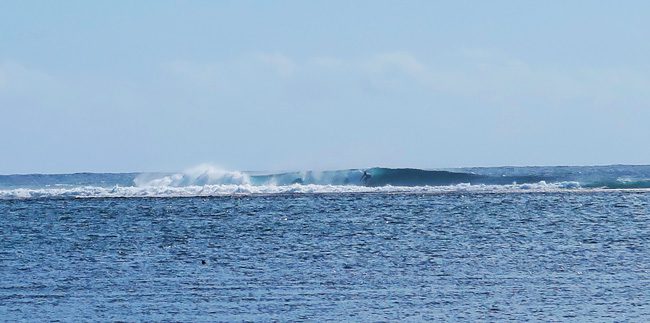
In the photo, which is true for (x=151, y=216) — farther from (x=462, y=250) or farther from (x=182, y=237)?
(x=462, y=250)

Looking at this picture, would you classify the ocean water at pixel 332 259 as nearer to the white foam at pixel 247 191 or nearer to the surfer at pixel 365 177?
the white foam at pixel 247 191

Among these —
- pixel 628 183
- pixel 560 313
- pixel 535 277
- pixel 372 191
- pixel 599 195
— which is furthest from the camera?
pixel 628 183

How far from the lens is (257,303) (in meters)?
26.2

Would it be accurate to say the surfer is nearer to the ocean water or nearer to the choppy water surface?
the ocean water

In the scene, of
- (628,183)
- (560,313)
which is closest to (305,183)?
(628,183)

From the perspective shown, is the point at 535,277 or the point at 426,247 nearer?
the point at 535,277

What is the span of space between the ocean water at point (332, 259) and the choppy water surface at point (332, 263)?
57 millimetres

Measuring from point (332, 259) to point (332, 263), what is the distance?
1219 mm

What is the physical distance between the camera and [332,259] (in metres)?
35.6

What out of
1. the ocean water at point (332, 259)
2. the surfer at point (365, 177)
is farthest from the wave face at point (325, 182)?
the ocean water at point (332, 259)

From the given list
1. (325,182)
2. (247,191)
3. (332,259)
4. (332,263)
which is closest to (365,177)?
(325,182)

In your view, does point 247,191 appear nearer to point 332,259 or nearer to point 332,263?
point 332,259

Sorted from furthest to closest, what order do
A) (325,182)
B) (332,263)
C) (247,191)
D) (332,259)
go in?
1. (325,182)
2. (247,191)
3. (332,259)
4. (332,263)

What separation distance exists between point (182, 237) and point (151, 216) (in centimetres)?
1419
